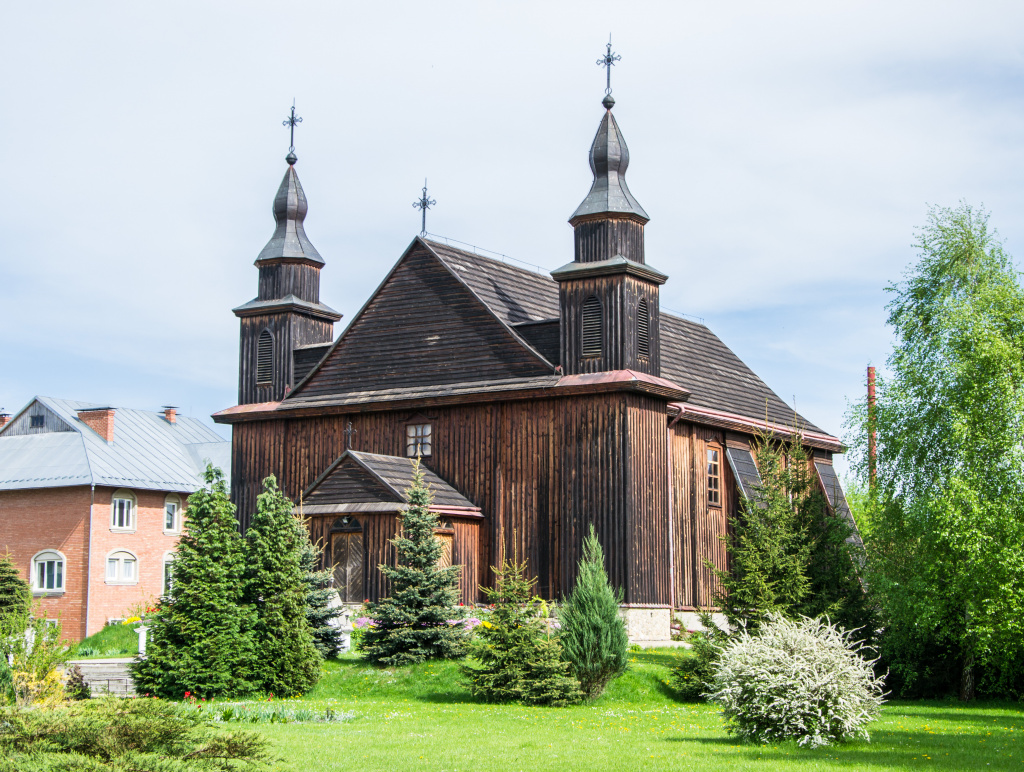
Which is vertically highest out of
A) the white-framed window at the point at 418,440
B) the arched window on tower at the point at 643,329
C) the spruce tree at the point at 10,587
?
the arched window on tower at the point at 643,329

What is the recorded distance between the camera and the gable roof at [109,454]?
1848 inches

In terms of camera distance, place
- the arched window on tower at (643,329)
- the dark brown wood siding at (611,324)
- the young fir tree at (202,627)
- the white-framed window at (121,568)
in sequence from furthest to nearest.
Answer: the white-framed window at (121,568), the arched window on tower at (643,329), the dark brown wood siding at (611,324), the young fir tree at (202,627)

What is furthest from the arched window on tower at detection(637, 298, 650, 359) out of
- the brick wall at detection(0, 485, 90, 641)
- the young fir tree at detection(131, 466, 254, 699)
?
the brick wall at detection(0, 485, 90, 641)

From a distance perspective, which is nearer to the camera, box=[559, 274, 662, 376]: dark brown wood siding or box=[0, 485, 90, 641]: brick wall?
box=[559, 274, 662, 376]: dark brown wood siding

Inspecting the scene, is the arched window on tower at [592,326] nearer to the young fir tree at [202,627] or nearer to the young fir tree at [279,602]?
the young fir tree at [279,602]

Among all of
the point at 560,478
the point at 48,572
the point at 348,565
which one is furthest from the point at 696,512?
the point at 48,572

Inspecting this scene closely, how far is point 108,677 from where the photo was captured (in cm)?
2367

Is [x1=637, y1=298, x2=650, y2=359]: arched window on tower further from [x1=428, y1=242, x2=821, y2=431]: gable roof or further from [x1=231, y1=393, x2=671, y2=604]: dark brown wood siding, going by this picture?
[x1=428, y1=242, x2=821, y2=431]: gable roof

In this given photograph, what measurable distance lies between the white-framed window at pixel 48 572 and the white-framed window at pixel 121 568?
164 cm

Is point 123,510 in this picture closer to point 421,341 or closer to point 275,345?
point 275,345

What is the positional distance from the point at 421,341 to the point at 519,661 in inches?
517

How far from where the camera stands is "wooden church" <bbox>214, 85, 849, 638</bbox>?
29.3m

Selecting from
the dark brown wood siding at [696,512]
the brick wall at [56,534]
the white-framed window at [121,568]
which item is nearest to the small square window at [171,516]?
the white-framed window at [121,568]

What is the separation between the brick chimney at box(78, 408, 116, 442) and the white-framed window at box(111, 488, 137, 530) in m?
3.49
